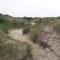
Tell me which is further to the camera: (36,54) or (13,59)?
(36,54)

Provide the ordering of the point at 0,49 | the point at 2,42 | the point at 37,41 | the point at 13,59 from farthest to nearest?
1. the point at 37,41
2. the point at 2,42
3. the point at 0,49
4. the point at 13,59

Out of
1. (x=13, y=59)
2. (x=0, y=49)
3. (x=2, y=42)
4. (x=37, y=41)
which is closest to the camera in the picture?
(x=13, y=59)

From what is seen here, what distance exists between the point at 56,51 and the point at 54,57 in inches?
32.7

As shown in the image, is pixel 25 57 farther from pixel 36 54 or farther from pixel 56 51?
pixel 56 51

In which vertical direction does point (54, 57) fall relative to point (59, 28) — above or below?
below

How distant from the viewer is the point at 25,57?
9.88 metres

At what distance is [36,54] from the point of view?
10.7m

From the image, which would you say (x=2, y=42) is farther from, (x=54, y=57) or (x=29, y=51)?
(x=54, y=57)

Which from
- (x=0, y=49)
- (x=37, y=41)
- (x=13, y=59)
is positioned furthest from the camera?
(x=37, y=41)

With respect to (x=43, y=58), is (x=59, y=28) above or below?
above

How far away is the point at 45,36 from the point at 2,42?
367 centimetres

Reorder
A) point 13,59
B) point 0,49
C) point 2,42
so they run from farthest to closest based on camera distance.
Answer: point 2,42 → point 0,49 → point 13,59

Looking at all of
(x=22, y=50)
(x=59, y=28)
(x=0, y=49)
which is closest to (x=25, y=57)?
(x=22, y=50)

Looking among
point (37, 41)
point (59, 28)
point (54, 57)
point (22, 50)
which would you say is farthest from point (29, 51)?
point (59, 28)
